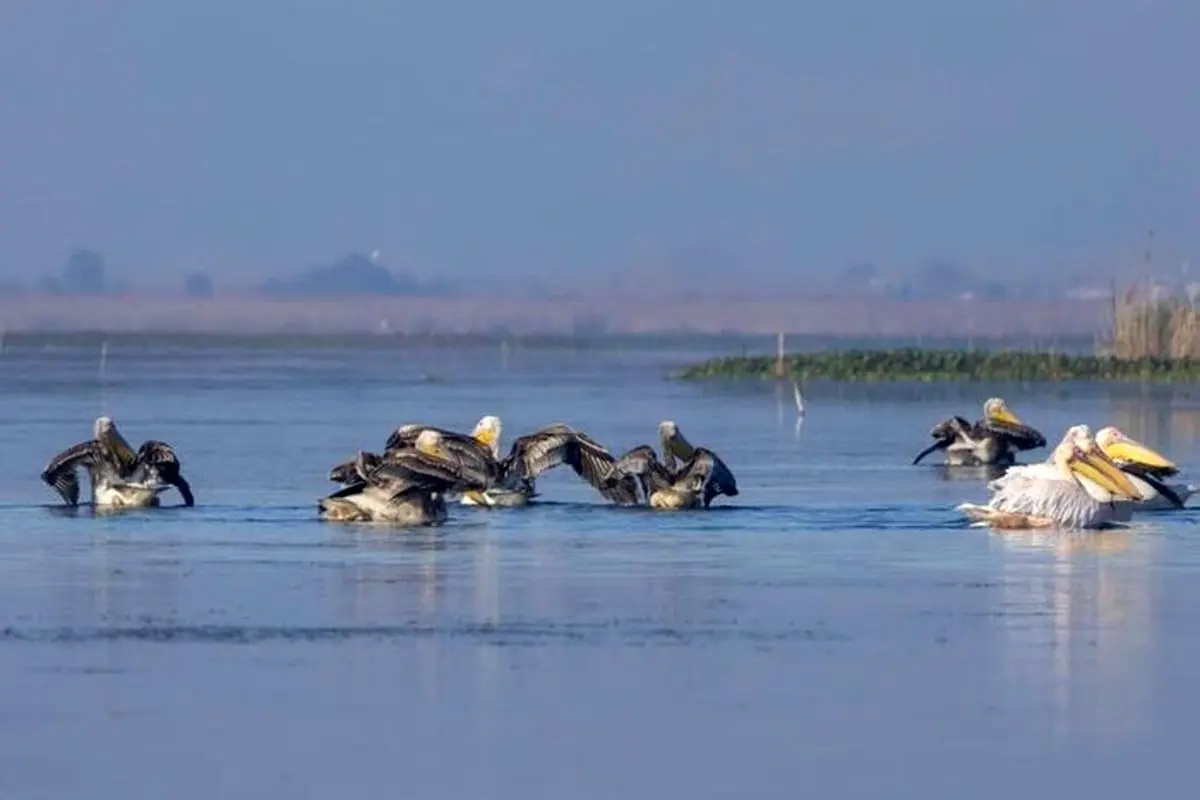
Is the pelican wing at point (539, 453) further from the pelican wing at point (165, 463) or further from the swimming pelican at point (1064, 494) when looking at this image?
the swimming pelican at point (1064, 494)

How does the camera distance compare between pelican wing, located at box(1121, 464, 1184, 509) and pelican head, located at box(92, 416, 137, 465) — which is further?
pelican head, located at box(92, 416, 137, 465)

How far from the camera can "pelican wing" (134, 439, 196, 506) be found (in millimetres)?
18641

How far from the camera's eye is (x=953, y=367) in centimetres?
5044

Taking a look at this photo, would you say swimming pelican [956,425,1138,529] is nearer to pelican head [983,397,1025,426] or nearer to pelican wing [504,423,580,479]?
pelican wing [504,423,580,479]

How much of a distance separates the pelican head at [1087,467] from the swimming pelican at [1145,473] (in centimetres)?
66

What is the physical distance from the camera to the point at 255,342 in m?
108

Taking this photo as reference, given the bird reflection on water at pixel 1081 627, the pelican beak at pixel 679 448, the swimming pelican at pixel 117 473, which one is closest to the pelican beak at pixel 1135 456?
the bird reflection on water at pixel 1081 627

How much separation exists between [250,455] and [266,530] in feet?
24.8

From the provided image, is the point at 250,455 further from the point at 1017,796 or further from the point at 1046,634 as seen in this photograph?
the point at 1017,796

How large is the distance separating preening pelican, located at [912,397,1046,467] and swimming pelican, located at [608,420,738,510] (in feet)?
20.0

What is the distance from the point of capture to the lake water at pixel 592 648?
30.1 ft

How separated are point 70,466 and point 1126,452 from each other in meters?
6.42

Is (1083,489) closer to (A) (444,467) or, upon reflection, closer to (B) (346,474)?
(A) (444,467)

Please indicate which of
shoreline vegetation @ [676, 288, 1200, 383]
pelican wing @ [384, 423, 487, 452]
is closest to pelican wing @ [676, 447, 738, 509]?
pelican wing @ [384, 423, 487, 452]
